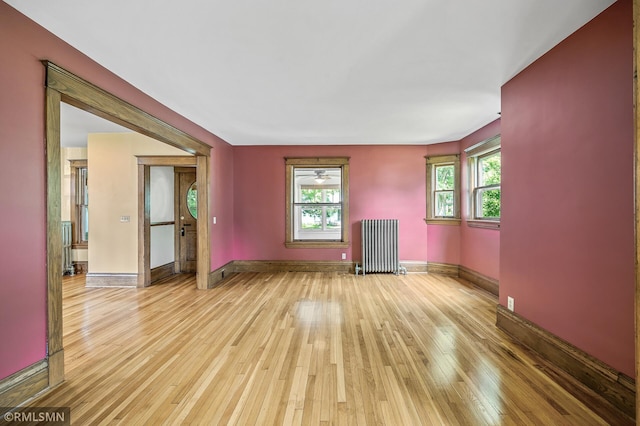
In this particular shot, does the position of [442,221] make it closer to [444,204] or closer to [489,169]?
[444,204]

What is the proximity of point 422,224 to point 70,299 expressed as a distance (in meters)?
5.98

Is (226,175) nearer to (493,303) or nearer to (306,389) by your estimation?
(306,389)

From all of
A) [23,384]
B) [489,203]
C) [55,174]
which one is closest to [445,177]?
[489,203]

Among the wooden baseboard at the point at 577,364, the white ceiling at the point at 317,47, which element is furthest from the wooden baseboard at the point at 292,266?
the wooden baseboard at the point at 577,364

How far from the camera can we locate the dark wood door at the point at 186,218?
5953 mm

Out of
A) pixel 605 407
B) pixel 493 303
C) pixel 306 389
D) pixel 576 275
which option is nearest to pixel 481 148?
pixel 493 303

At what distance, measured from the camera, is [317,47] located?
227cm

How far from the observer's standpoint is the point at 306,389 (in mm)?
1991

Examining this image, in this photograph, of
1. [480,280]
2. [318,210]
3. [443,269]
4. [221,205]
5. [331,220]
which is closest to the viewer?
[480,280]

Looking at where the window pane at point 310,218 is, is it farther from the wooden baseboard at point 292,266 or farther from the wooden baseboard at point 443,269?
the wooden baseboard at point 443,269

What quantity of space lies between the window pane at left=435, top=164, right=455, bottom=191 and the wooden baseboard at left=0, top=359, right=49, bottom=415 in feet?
19.3

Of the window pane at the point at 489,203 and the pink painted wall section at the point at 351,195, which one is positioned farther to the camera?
the pink painted wall section at the point at 351,195

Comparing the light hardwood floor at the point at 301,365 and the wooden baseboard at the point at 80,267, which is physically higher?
the wooden baseboard at the point at 80,267

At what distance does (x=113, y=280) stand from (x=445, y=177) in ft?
20.5
